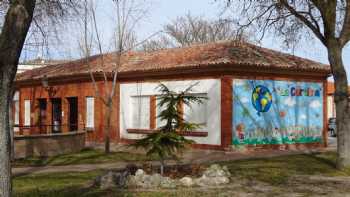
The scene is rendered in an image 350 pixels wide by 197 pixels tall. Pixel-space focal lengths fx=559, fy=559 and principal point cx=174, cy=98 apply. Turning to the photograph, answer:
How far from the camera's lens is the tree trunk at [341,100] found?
1534cm

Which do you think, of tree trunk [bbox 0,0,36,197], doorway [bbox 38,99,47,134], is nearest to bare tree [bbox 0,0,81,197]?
tree trunk [bbox 0,0,36,197]

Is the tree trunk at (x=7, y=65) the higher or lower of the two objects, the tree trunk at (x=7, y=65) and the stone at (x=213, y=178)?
the higher

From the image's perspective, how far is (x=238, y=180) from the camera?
42.2 feet

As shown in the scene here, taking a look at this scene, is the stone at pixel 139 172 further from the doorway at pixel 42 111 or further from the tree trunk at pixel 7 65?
the doorway at pixel 42 111

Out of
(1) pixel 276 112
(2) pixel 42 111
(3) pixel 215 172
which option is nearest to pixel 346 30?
(3) pixel 215 172

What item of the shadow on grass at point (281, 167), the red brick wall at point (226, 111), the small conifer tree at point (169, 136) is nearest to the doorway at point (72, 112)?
the red brick wall at point (226, 111)

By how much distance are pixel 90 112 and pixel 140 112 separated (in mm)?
3860

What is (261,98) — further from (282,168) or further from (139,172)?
(139,172)

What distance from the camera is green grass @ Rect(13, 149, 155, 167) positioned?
59.9ft

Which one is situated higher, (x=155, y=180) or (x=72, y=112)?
(x=72, y=112)

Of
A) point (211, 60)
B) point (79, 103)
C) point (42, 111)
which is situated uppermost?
point (211, 60)

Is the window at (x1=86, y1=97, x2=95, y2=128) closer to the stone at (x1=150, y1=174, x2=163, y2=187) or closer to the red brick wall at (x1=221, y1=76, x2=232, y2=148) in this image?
the red brick wall at (x1=221, y1=76, x2=232, y2=148)

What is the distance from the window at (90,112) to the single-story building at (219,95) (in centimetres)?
5

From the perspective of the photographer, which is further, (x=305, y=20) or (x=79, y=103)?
(x=79, y=103)
